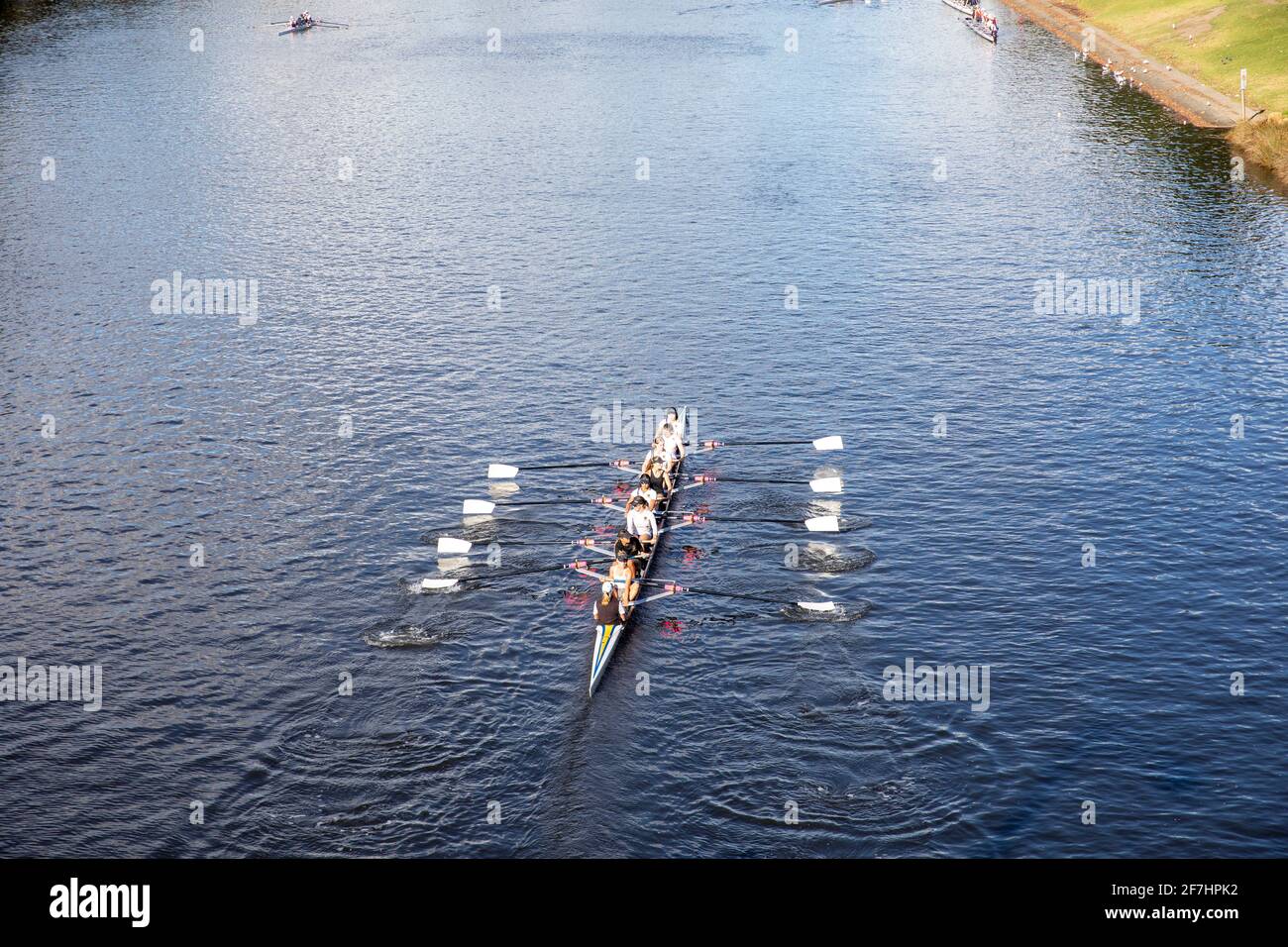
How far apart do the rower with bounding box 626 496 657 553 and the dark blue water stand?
1.87 m

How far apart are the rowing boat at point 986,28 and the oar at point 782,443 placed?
100m

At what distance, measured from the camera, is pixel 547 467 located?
58.5 m

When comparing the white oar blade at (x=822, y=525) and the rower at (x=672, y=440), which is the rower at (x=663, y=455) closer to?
the rower at (x=672, y=440)

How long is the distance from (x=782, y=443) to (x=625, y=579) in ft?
53.5

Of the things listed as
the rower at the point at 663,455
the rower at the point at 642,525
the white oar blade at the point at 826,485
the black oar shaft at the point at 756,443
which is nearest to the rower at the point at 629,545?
the rower at the point at 642,525

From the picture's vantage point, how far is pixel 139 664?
4694 cm

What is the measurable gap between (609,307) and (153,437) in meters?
27.4

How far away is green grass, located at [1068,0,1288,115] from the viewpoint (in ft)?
374

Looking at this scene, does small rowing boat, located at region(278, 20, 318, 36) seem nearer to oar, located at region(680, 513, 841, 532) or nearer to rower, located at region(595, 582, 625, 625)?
oar, located at region(680, 513, 841, 532)

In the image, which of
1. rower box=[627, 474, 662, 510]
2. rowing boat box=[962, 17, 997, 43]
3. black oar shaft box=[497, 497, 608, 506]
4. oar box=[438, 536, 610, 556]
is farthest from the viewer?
rowing boat box=[962, 17, 997, 43]

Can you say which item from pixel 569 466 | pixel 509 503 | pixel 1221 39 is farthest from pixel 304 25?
pixel 509 503

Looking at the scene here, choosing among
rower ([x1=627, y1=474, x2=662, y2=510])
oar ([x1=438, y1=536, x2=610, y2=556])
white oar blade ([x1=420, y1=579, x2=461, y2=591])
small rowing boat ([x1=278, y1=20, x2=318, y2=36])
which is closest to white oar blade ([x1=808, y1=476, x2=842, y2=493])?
rower ([x1=627, y1=474, x2=662, y2=510])

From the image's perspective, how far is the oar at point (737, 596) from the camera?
4850 cm
